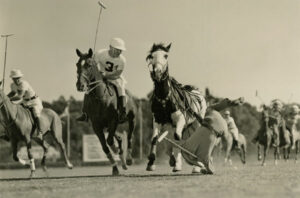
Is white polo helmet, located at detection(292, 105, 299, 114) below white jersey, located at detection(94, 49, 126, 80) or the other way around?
below

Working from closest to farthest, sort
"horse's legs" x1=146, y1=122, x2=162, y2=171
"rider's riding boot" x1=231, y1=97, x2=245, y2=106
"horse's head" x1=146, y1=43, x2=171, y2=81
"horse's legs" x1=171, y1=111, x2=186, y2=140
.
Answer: "horse's head" x1=146, y1=43, x2=171, y2=81 < "horse's legs" x1=171, y1=111, x2=186, y2=140 < "horse's legs" x1=146, y1=122, x2=162, y2=171 < "rider's riding boot" x1=231, y1=97, x2=245, y2=106

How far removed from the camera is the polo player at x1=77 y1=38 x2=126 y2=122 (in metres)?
15.9

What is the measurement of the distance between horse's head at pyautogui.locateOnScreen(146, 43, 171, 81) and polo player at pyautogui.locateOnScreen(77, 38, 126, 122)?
6.54 feet

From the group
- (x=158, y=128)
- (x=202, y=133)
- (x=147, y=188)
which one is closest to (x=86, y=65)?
(x=158, y=128)

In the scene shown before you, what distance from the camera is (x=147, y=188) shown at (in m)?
10.9

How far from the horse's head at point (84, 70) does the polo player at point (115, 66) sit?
33.0 inches

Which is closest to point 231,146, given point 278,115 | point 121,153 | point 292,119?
point 278,115

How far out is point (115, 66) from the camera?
53.0ft

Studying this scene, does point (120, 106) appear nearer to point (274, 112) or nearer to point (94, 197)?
point (94, 197)

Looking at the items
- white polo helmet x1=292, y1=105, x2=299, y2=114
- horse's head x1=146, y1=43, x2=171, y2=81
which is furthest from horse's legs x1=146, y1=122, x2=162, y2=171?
white polo helmet x1=292, y1=105, x2=299, y2=114

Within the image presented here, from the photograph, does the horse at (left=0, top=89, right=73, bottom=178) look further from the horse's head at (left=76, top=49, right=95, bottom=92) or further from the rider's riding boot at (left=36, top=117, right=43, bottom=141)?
the horse's head at (left=76, top=49, right=95, bottom=92)

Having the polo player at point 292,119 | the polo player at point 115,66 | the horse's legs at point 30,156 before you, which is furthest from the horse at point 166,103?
the polo player at point 292,119

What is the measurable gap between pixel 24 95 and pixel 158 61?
5549mm

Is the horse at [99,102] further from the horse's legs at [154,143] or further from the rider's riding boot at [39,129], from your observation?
the rider's riding boot at [39,129]
